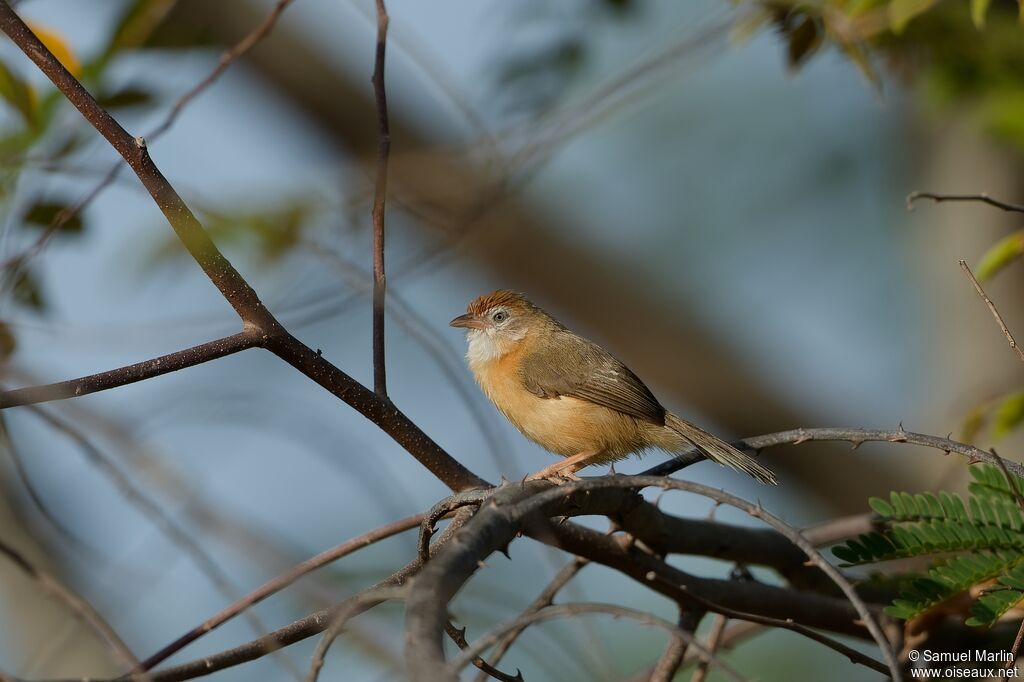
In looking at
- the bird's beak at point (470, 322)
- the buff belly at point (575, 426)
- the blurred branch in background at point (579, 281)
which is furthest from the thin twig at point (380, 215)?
the blurred branch in background at point (579, 281)

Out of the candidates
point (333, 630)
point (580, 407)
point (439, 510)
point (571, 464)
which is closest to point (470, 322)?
point (580, 407)

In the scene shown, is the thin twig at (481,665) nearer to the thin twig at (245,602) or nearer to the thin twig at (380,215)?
the thin twig at (245,602)

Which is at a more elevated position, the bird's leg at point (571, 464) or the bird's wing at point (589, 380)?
the bird's wing at point (589, 380)

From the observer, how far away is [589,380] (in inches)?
186

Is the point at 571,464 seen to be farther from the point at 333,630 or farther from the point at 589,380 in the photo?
the point at 333,630

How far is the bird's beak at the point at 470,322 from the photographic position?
5.50 meters

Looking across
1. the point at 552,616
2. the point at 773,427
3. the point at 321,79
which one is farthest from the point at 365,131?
the point at 552,616

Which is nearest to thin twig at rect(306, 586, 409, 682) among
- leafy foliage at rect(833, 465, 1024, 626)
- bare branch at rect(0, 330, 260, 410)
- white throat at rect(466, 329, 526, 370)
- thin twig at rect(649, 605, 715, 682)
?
bare branch at rect(0, 330, 260, 410)

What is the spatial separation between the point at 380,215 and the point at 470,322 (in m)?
2.47

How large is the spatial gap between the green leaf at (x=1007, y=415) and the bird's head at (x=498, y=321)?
2.47 meters

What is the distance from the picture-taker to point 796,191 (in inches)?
449

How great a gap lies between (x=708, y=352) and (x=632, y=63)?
14.3 feet

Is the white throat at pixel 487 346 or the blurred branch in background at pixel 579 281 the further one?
the blurred branch in background at pixel 579 281

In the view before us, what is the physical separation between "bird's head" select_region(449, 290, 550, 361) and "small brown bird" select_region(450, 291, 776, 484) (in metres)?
0.10
